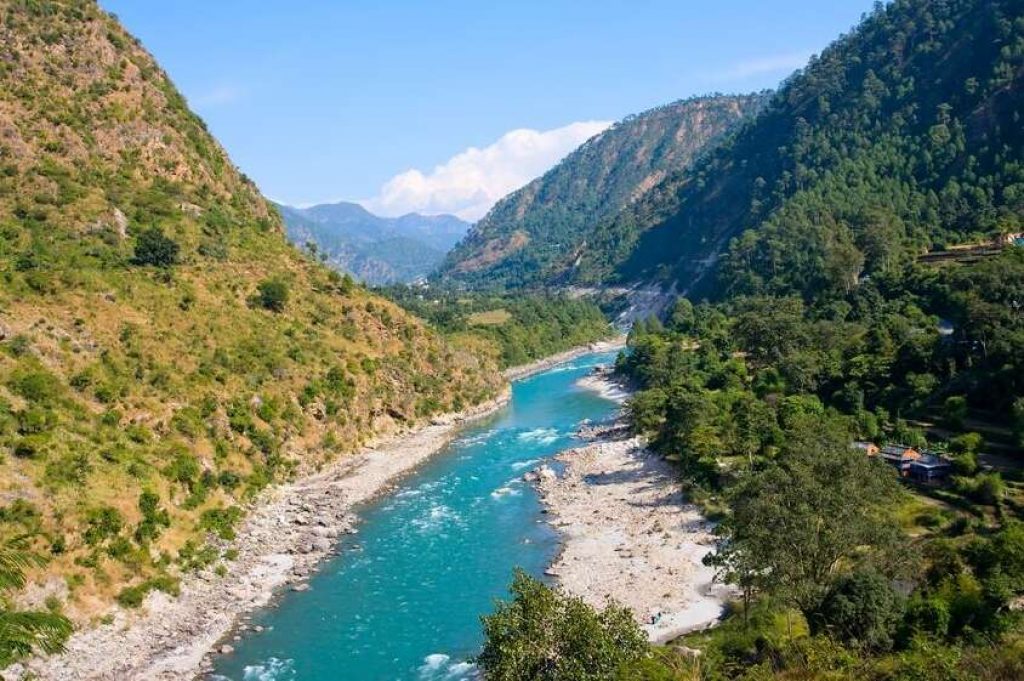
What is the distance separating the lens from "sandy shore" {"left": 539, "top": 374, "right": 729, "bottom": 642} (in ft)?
131

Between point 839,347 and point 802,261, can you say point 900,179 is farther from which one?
point 839,347

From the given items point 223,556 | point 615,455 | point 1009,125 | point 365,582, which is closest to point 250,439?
point 223,556

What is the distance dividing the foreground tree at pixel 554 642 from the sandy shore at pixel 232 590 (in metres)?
15.5

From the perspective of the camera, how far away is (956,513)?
43.8m

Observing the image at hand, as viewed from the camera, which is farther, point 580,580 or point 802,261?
point 802,261

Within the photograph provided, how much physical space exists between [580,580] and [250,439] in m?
31.7

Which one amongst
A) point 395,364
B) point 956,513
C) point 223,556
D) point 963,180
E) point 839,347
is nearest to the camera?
point 956,513

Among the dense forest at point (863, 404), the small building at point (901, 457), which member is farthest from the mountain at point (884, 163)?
the small building at point (901, 457)

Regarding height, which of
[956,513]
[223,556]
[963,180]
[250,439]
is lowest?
[956,513]

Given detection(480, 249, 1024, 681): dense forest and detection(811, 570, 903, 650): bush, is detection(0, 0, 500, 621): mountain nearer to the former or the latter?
detection(480, 249, 1024, 681): dense forest

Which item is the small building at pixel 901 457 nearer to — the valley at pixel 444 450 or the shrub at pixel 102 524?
the valley at pixel 444 450

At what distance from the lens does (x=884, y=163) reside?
5487 inches

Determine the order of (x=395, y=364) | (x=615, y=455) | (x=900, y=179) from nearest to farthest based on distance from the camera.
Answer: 1. (x=615, y=455)
2. (x=395, y=364)
3. (x=900, y=179)

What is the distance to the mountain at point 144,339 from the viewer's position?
145 ft
